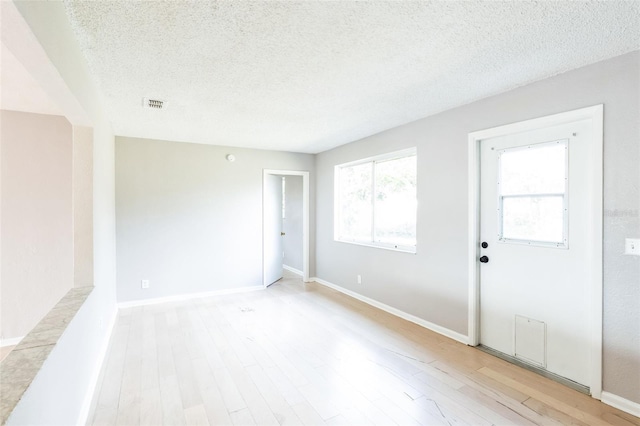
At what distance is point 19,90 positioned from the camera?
9.25 ft

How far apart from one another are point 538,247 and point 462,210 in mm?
741

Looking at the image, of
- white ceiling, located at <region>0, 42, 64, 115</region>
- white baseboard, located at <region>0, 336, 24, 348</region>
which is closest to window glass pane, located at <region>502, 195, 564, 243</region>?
white ceiling, located at <region>0, 42, 64, 115</region>

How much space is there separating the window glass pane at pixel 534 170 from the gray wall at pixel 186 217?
370cm

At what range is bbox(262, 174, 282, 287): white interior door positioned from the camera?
17.6 feet

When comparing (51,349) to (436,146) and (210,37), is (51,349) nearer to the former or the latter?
(210,37)

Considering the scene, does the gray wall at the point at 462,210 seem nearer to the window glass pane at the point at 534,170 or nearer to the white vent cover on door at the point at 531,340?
the window glass pane at the point at 534,170

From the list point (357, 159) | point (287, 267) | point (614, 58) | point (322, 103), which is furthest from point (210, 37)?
point (287, 267)

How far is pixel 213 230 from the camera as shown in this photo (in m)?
4.92

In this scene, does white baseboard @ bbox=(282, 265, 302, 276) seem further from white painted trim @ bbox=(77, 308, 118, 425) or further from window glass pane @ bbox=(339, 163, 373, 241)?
white painted trim @ bbox=(77, 308, 118, 425)

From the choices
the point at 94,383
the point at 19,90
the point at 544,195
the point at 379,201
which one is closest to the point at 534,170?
the point at 544,195

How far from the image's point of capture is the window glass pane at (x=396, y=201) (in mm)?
3883

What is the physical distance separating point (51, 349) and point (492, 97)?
3646 mm

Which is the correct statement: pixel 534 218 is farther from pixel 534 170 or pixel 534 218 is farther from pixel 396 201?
pixel 396 201

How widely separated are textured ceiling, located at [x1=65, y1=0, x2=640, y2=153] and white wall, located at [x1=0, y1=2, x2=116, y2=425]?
26cm
